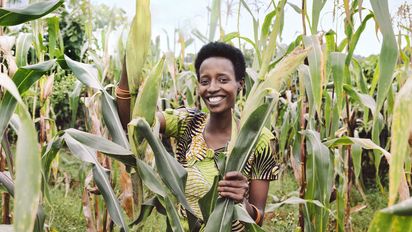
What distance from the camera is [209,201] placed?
3.83 ft

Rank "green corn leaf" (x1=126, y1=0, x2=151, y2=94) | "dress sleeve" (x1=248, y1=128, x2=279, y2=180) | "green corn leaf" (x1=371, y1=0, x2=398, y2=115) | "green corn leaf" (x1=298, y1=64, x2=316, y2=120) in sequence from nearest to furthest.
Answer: "green corn leaf" (x1=371, y1=0, x2=398, y2=115), "green corn leaf" (x1=126, y1=0, x2=151, y2=94), "green corn leaf" (x1=298, y1=64, x2=316, y2=120), "dress sleeve" (x1=248, y1=128, x2=279, y2=180)

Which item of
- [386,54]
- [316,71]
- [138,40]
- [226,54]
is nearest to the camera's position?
[386,54]

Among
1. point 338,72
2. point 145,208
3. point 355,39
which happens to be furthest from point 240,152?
point 355,39

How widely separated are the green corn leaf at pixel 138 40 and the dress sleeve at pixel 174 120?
52 centimetres

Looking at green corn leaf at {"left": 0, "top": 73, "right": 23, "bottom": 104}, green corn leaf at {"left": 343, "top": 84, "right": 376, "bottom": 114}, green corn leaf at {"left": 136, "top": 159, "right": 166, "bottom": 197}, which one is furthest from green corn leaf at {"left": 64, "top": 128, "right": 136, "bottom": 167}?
green corn leaf at {"left": 343, "top": 84, "right": 376, "bottom": 114}

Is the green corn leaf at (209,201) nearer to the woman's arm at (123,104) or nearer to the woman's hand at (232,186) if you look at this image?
the woman's hand at (232,186)

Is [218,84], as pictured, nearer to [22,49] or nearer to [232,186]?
[232,186]

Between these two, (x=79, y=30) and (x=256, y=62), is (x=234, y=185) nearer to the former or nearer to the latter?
(x=256, y=62)

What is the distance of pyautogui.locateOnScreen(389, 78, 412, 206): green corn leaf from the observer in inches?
22.6

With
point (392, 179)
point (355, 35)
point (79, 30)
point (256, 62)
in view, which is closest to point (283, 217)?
point (256, 62)

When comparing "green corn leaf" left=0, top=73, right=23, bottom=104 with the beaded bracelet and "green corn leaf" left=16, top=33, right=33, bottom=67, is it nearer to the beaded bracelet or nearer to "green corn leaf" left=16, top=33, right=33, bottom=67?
the beaded bracelet

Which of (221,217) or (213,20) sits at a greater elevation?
(213,20)

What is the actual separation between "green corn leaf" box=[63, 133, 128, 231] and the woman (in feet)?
1.35

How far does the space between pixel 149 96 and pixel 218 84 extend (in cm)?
45
